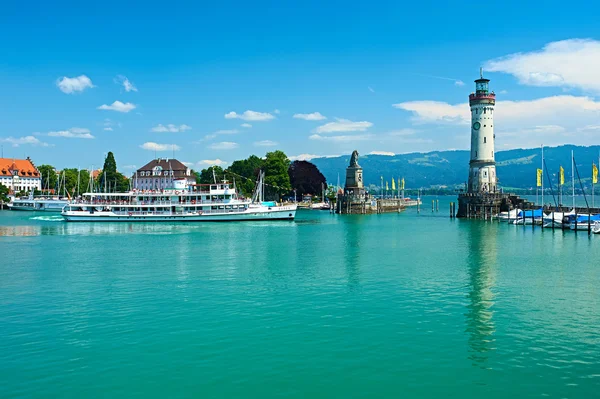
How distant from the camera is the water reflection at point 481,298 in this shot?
1953cm

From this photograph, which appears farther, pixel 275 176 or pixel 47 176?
pixel 47 176

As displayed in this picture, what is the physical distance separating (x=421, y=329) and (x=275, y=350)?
6220 mm

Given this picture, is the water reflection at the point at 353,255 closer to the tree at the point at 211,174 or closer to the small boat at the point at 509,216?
the small boat at the point at 509,216

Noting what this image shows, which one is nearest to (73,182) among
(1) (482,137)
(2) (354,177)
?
(2) (354,177)

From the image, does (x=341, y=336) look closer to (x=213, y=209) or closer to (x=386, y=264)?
(x=386, y=264)

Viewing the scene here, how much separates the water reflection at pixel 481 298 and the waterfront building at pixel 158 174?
95531 mm

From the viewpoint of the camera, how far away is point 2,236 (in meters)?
60.4

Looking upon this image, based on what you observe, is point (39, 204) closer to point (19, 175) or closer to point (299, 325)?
point (19, 175)

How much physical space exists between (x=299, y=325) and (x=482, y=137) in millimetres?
73263

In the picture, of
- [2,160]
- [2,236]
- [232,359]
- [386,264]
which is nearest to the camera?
[232,359]

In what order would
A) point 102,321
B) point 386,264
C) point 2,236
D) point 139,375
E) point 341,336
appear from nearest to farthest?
point 139,375, point 341,336, point 102,321, point 386,264, point 2,236

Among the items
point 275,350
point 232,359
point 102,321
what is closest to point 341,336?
point 275,350

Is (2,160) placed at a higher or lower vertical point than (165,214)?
higher

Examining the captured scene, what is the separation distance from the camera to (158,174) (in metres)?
136
